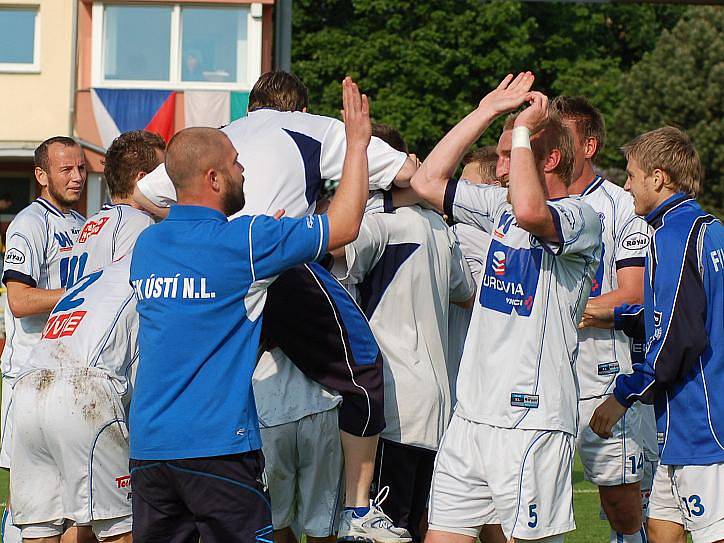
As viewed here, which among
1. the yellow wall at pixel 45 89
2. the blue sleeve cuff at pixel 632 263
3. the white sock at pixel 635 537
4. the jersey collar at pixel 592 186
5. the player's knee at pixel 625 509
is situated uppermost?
the yellow wall at pixel 45 89

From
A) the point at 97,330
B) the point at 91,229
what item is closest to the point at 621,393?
the point at 97,330

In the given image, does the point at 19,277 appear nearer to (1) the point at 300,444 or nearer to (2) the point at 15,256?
(2) the point at 15,256

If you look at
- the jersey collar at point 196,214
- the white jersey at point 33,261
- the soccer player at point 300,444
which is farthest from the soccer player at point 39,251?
the jersey collar at point 196,214

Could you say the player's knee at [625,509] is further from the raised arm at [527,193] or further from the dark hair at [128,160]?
the dark hair at [128,160]

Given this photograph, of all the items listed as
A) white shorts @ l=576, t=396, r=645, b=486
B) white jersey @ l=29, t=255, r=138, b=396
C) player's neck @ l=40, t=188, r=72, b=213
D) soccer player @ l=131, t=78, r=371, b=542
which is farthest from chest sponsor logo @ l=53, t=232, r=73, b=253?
white shorts @ l=576, t=396, r=645, b=486

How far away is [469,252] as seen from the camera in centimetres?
757

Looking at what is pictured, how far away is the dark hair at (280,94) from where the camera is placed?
19.8 feet

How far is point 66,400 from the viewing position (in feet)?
19.4

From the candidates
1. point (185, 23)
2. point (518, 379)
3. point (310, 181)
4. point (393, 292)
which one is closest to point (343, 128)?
point (310, 181)

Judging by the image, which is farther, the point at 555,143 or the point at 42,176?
the point at 42,176

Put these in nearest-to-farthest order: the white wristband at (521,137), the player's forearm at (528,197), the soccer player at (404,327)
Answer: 1. the player's forearm at (528,197)
2. the white wristband at (521,137)
3. the soccer player at (404,327)

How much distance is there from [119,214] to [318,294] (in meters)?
1.55

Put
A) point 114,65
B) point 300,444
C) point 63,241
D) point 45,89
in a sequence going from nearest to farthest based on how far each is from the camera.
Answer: point 300,444
point 63,241
point 114,65
point 45,89

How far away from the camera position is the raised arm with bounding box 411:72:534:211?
5457 millimetres
